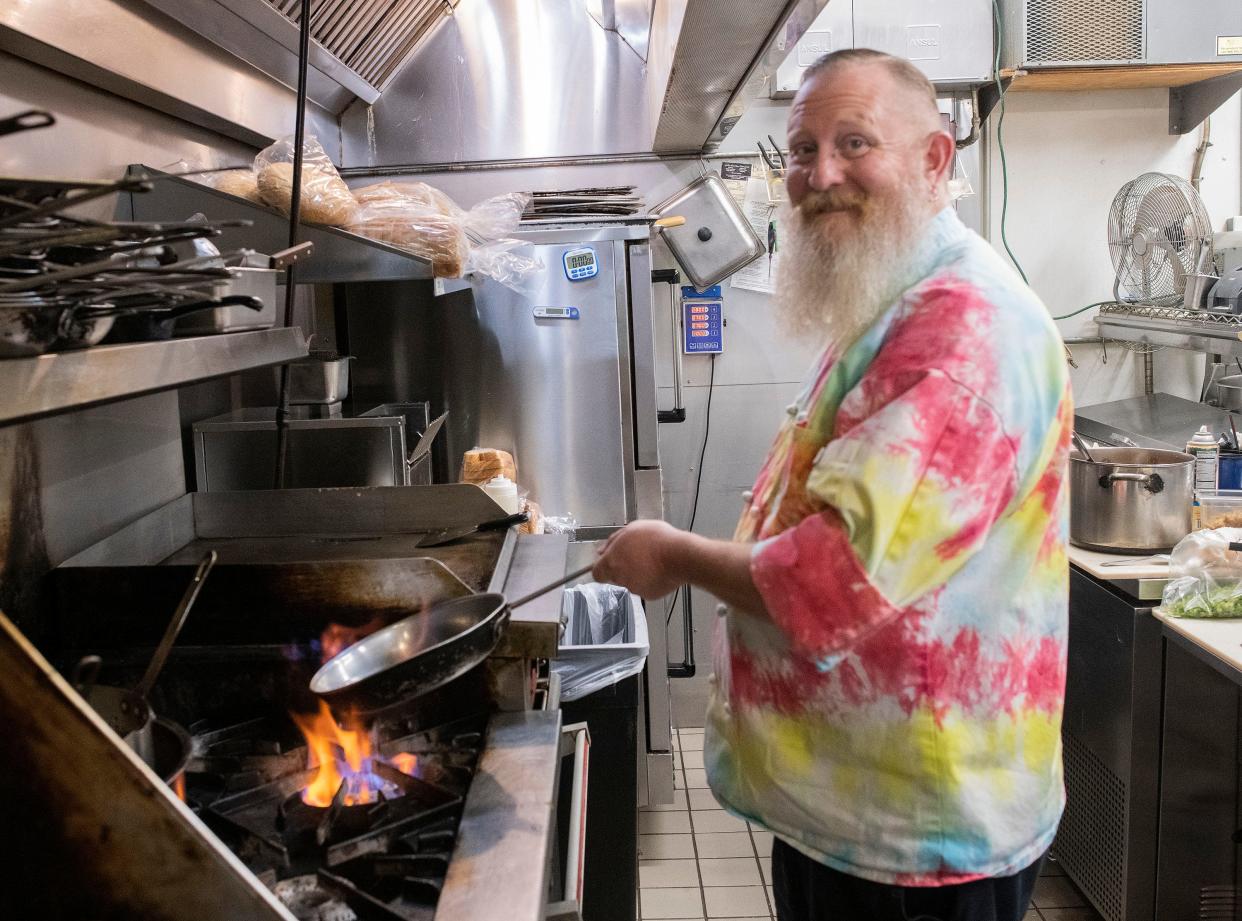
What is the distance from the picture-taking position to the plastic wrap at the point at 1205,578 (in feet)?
7.63

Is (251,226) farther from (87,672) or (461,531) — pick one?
(87,672)

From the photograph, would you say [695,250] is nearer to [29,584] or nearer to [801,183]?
[801,183]

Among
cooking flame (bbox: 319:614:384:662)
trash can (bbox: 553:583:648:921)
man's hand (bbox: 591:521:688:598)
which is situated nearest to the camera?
man's hand (bbox: 591:521:688:598)

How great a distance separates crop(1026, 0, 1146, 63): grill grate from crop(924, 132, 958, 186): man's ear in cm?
250

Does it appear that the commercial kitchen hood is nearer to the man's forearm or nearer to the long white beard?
the long white beard

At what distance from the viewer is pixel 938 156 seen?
4.72ft

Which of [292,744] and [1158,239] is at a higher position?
[1158,239]

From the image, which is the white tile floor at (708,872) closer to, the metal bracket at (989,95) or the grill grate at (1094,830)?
the grill grate at (1094,830)

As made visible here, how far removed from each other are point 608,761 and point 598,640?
1.52ft

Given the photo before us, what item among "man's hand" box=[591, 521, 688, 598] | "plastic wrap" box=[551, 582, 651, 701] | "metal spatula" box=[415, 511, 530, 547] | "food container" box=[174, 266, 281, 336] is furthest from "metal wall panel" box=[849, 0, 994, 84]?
"food container" box=[174, 266, 281, 336]

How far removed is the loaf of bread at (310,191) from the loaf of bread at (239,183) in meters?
0.05

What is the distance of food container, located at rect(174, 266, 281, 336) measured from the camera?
1.10 meters

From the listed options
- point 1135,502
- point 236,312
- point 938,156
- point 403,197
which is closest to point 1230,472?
point 1135,502

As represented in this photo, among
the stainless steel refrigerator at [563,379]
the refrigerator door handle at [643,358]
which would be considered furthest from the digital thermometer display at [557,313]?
the refrigerator door handle at [643,358]
